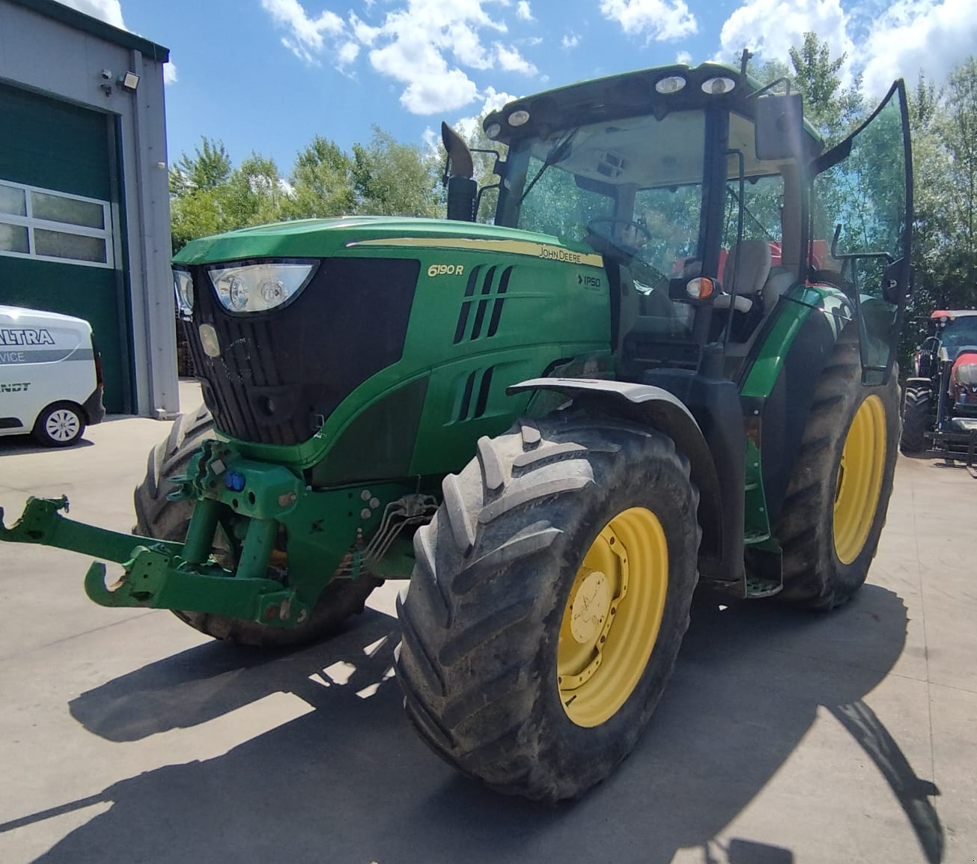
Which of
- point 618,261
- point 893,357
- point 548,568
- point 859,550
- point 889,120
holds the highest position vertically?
point 889,120

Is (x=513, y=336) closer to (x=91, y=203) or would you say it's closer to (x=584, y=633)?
(x=584, y=633)

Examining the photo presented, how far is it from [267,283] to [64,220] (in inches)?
406

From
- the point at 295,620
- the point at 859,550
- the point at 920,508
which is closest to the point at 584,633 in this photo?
the point at 295,620

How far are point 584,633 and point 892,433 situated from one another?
3.02m

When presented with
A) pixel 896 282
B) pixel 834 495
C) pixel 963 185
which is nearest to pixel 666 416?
pixel 834 495

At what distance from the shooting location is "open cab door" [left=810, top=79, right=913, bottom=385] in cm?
399

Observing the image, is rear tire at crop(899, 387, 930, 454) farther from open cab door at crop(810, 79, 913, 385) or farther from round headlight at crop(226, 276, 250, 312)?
round headlight at crop(226, 276, 250, 312)

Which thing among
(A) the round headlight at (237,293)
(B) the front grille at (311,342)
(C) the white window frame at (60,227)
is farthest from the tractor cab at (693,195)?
(C) the white window frame at (60,227)

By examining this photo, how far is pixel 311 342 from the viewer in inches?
101

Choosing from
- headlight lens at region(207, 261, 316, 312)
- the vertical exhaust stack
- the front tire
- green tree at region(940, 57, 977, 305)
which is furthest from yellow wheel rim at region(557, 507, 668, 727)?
green tree at region(940, 57, 977, 305)

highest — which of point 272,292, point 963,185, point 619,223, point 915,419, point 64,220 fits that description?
point 963,185

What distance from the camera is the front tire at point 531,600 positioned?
2.15 m

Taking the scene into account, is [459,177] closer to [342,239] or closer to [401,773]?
[342,239]

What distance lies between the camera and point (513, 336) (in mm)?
3035
